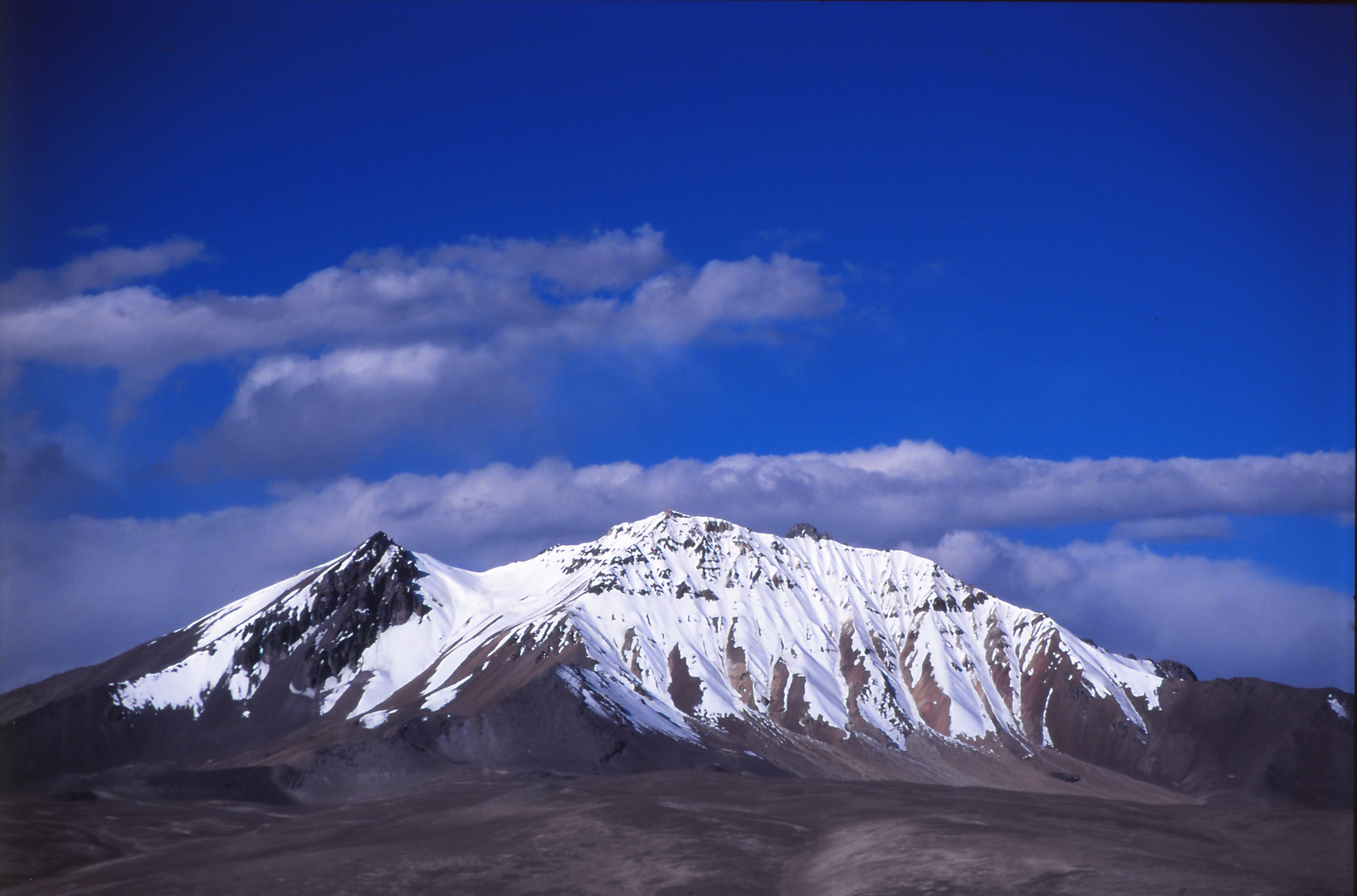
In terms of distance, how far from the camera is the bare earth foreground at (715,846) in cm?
6041

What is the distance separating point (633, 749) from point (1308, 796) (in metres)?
97.1

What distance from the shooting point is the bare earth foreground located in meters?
60.4

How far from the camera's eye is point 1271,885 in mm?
53688

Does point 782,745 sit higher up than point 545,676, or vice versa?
point 545,676

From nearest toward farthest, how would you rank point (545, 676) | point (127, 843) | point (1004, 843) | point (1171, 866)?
point (1171, 866) → point (1004, 843) → point (127, 843) → point (545, 676)

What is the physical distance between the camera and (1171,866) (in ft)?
194

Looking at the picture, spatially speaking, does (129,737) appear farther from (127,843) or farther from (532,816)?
(532,816)

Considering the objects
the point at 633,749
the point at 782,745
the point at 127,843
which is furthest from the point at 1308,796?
the point at 127,843

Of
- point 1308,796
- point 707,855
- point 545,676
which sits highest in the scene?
point 545,676

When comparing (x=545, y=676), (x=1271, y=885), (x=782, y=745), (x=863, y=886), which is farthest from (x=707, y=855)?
(x=782, y=745)

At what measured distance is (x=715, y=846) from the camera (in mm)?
71812

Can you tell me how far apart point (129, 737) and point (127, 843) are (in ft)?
340

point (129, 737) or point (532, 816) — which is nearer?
point (532, 816)

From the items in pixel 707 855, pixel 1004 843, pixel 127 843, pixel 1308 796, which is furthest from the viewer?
pixel 1308 796
